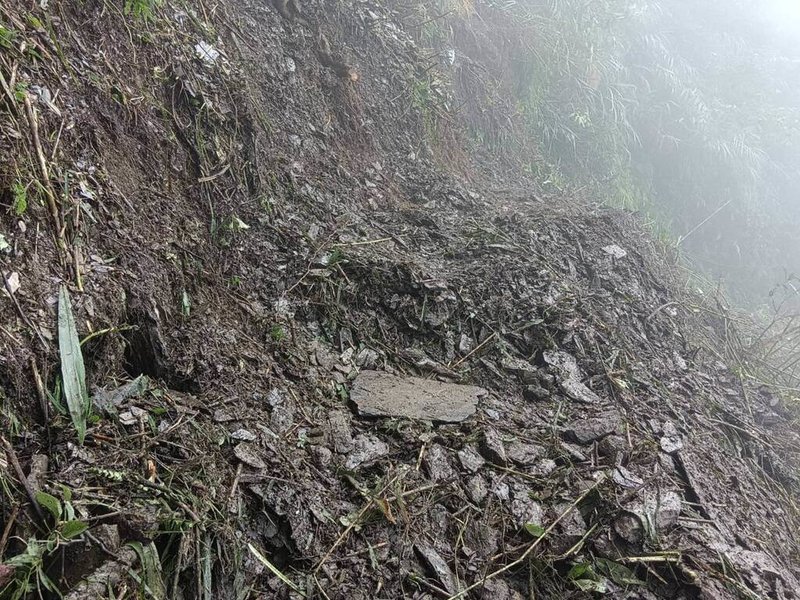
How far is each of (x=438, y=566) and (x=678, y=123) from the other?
8.39 meters

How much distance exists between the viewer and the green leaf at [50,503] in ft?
4.02

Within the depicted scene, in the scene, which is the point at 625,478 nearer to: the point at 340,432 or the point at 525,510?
the point at 525,510

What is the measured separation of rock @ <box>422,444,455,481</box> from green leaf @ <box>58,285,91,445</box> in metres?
1.12

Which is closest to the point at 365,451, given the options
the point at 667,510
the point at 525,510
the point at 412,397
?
the point at 412,397

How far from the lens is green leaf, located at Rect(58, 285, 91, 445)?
144cm

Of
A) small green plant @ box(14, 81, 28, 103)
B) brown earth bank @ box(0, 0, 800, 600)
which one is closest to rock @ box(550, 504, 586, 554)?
brown earth bank @ box(0, 0, 800, 600)

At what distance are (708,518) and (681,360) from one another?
134 cm

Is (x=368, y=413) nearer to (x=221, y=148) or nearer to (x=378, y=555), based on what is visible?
(x=378, y=555)

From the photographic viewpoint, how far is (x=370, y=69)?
428 centimetres

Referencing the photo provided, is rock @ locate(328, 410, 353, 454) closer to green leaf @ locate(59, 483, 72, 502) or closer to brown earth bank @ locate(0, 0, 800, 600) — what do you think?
brown earth bank @ locate(0, 0, 800, 600)

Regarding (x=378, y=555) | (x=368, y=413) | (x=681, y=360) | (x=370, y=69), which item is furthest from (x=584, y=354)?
(x=370, y=69)

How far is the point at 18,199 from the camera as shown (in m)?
1.52

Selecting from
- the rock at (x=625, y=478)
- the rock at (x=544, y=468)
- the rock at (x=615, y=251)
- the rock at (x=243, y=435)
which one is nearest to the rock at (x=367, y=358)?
the rock at (x=243, y=435)

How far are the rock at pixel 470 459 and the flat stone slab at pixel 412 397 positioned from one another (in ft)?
0.54
